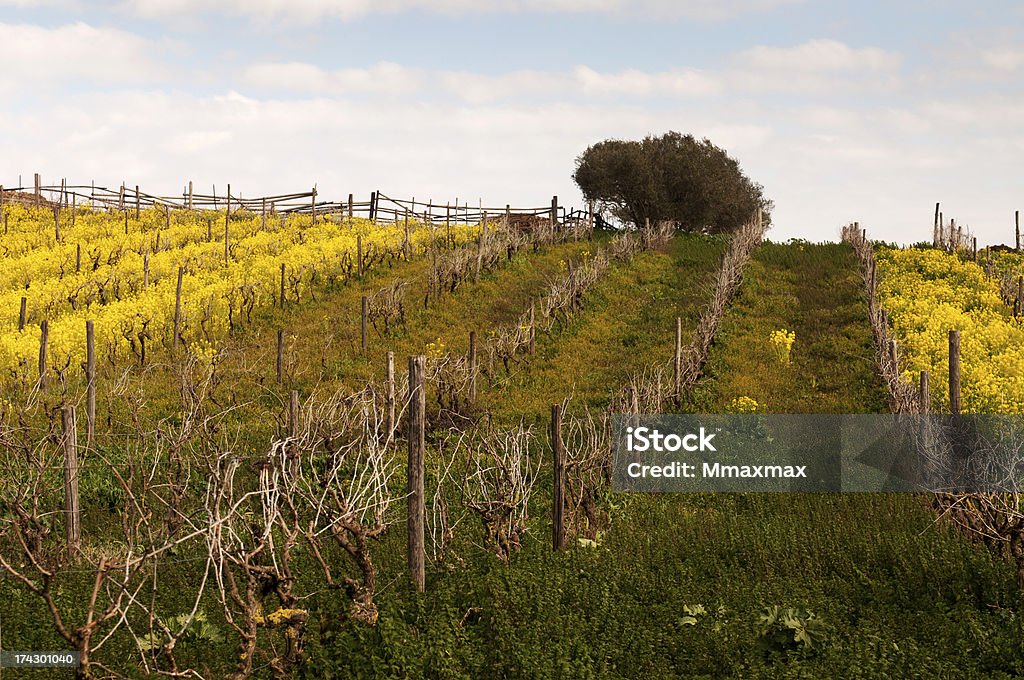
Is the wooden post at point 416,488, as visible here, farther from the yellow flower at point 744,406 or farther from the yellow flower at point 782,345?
the yellow flower at point 782,345

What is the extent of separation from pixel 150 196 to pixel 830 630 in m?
48.5

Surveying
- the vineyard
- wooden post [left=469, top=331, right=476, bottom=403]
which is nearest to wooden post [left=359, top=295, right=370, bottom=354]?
the vineyard

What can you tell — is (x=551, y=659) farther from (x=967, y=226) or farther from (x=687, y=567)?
(x=967, y=226)

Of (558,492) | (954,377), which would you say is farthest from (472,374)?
(954,377)

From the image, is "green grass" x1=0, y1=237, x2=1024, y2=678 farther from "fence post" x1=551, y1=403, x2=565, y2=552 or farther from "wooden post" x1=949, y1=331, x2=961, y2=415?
"wooden post" x1=949, y1=331, x2=961, y2=415

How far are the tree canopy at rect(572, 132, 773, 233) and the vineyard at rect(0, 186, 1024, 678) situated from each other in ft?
18.2

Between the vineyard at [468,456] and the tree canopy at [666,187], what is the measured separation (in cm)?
554

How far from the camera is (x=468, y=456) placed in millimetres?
13398

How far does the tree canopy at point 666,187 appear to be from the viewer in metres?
47.0

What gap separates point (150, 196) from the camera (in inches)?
1980

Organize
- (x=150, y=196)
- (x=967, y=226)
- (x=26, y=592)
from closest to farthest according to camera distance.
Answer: (x=26, y=592), (x=967, y=226), (x=150, y=196)

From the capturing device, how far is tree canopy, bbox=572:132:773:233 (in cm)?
4703

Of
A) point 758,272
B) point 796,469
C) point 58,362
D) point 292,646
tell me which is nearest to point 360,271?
point 58,362

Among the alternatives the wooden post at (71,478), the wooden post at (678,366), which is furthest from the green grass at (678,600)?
the wooden post at (678,366)
